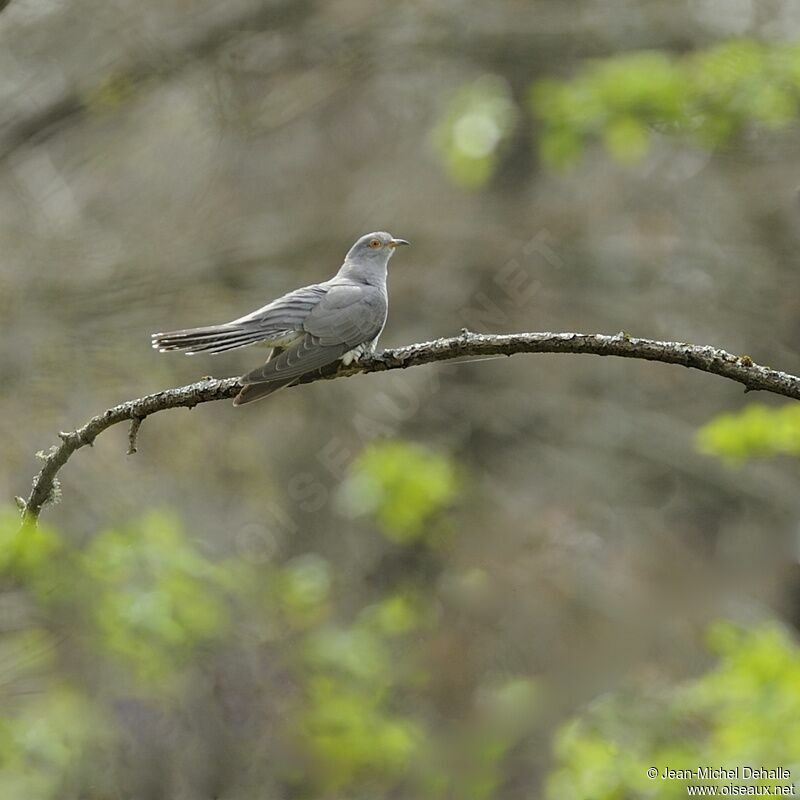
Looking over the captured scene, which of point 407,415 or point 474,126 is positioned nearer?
point 474,126

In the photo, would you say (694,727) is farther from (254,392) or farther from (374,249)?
(254,392)

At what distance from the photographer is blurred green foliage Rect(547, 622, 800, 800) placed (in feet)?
20.4

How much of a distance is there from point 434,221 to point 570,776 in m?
4.61

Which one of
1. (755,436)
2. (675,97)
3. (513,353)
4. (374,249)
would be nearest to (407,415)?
(675,97)

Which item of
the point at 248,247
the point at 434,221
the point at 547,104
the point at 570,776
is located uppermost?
the point at 547,104

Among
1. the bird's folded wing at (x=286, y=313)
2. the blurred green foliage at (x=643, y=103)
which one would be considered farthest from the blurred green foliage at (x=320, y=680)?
the blurred green foliage at (x=643, y=103)

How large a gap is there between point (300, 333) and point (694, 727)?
5674mm

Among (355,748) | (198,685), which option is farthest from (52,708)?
(355,748)

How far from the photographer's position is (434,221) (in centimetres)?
918

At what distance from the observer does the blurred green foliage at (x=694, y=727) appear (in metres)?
6.23

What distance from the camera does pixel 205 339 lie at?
3803 mm

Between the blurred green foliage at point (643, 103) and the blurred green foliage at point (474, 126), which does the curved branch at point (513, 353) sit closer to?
the blurred green foliage at point (643, 103)

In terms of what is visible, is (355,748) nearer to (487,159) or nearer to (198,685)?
(198,685)

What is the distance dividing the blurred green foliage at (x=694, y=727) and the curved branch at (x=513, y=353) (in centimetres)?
388
